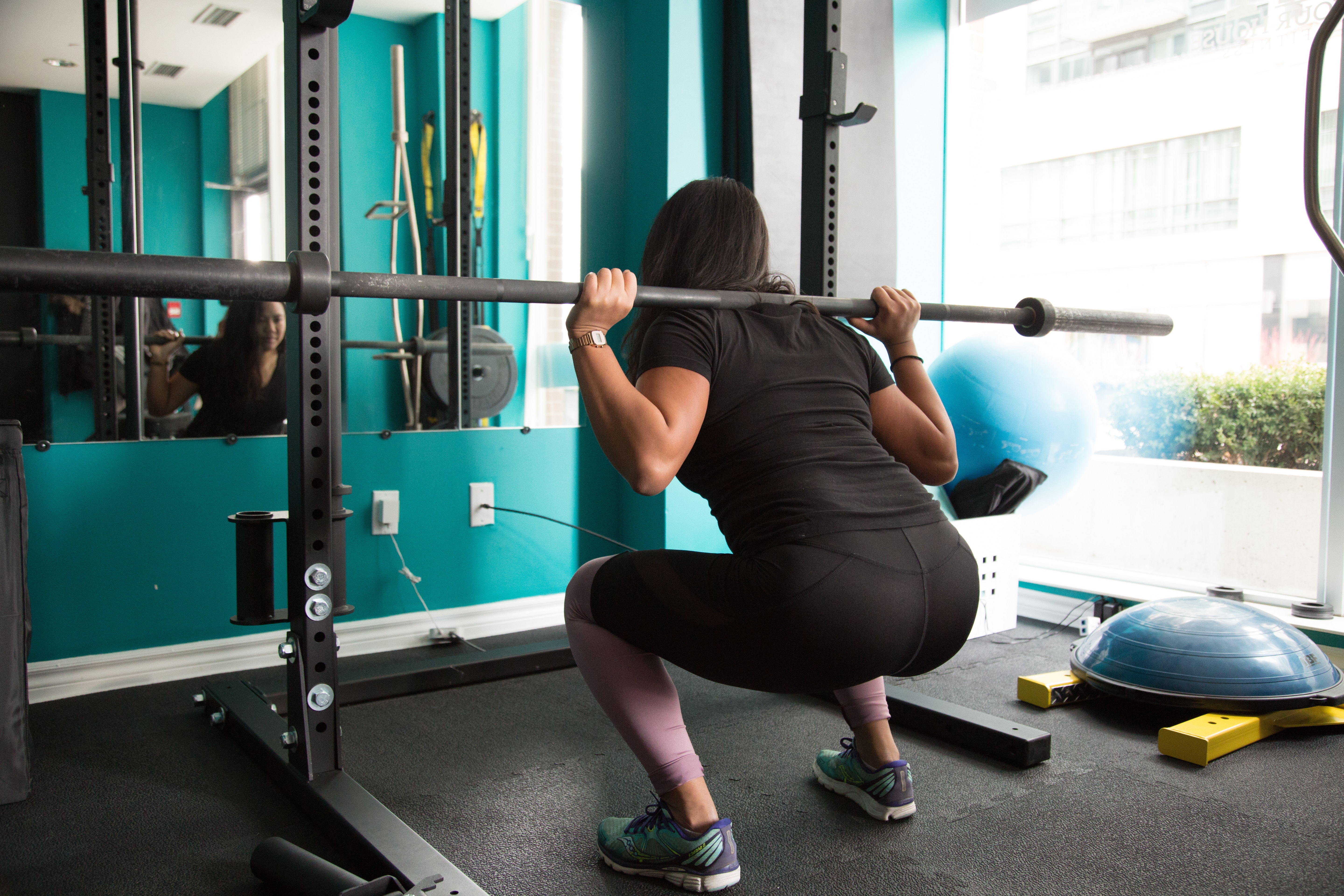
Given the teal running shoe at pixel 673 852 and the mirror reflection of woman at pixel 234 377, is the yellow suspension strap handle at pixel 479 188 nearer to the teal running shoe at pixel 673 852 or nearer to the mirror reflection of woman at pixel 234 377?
the mirror reflection of woman at pixel 234 377

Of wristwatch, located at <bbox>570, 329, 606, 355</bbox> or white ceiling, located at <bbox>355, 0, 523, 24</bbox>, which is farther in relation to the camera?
white ceiling, located at <bbox>355, 0, 523, 24</bbox>

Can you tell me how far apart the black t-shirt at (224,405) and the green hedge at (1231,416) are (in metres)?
2.69

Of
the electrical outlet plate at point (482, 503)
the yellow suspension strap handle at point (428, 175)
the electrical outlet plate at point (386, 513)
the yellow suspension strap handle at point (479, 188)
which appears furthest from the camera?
the yellow suspension strap handle at point (428, 175)

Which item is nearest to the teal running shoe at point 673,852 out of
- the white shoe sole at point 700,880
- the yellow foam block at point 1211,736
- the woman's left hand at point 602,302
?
the white shoe sole at point 700,880

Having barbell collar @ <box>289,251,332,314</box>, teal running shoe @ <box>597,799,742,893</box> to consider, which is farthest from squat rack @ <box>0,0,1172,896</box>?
teal running shoe @ <box>597,799,742,893</box>

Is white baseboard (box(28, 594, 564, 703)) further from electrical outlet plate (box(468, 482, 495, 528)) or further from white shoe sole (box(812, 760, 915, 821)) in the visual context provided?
white shoe sole (box(812, 760, 915, 821))

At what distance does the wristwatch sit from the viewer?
50.8 inches

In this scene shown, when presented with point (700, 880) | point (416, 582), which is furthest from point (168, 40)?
point (700, 880)

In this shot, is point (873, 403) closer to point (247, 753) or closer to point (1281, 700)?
point (1281, 700)

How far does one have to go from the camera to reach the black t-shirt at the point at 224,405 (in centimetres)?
258

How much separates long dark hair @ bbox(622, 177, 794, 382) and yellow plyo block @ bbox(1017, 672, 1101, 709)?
131 centimetres

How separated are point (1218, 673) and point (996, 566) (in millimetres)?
855

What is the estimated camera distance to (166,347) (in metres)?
2.60

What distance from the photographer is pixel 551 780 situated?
5.95 feet
